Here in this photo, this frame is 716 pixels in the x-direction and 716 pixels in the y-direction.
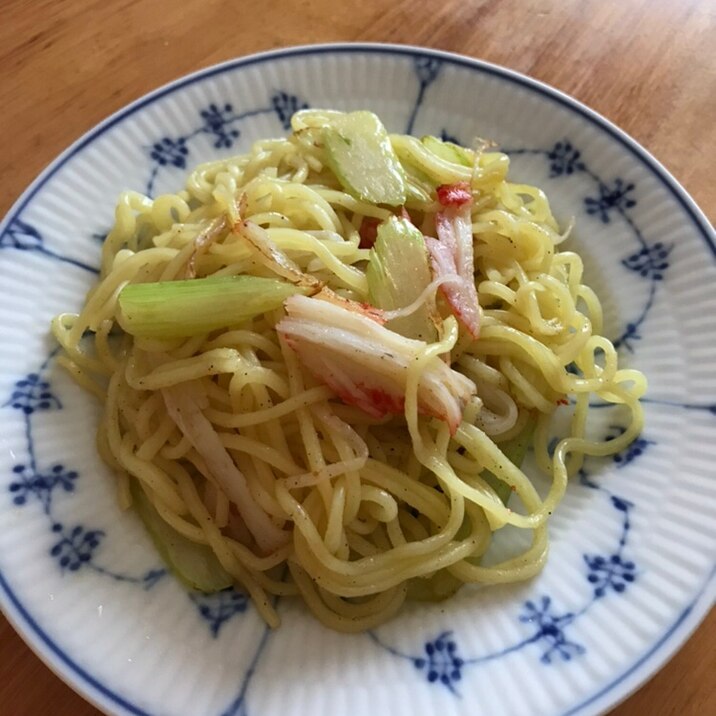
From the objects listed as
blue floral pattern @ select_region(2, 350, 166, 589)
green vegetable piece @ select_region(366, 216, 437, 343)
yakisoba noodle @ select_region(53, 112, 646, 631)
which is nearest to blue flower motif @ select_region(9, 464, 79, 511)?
blue floral pattern @ select_region(2, 350, 166, 589)

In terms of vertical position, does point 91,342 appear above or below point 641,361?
below

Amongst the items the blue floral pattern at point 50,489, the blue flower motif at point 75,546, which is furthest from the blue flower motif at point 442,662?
the blue flower motif at point 75,546

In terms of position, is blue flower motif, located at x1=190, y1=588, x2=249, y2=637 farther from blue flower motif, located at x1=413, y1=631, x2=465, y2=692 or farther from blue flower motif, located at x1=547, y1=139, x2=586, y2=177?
blue flower motif, located at x1=547, y1=139, x2=586, y2=177

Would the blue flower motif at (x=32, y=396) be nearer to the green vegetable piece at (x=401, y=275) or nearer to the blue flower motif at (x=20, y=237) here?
the blue flower motif at (x=20, y=237)

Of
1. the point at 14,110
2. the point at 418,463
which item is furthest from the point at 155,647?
the point at 14,110

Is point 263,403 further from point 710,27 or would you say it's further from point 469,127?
point 710,27
